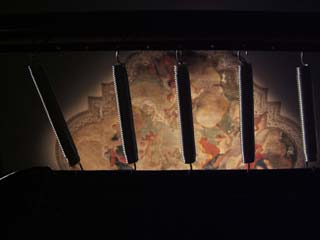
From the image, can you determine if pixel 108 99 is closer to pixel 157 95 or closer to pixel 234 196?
pixel 157 95

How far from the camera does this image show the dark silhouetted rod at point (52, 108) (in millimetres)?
837

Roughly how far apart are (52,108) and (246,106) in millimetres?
480

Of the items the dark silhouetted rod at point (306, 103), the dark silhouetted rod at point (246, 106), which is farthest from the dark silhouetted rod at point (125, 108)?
the dark silhouetted rod at point (306, 103)

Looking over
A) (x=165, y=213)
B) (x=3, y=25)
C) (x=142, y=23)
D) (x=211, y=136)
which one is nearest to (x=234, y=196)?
(x=165, y=213)

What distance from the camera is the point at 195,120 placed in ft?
10.2

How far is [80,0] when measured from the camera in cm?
293

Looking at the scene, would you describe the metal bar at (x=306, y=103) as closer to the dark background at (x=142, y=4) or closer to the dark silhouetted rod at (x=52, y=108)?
the dark silhouetted rod at (x=52, y=108)

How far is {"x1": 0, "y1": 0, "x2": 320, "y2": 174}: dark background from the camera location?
2.93 meters

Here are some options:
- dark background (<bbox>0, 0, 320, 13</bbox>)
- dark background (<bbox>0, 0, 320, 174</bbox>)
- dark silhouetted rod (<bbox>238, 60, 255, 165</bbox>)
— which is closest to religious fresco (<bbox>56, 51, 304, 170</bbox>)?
dark background (<bbox>0, 0, 320, 174</bbox>)

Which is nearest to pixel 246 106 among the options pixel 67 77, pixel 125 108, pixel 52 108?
pixel 125 108

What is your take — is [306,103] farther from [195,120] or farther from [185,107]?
[195,120]

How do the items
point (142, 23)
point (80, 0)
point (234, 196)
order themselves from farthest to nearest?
point (80, 0) → point (234, 196) → point (142, 23)

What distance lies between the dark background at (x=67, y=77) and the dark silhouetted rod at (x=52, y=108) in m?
2.25

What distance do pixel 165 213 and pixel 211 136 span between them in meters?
2.15
